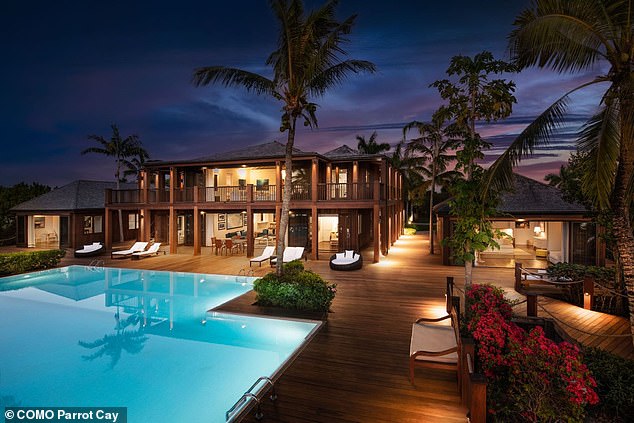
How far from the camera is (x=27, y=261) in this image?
15602mm

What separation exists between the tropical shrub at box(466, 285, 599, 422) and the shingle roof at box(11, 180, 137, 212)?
88.2 feet

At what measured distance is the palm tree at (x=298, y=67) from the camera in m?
9.48

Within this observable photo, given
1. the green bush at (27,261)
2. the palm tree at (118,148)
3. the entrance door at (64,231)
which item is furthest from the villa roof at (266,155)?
the entrance door at (64,231)

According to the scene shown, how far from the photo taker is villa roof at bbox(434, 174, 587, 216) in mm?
14309

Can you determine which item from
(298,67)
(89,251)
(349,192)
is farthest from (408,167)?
(89,251)

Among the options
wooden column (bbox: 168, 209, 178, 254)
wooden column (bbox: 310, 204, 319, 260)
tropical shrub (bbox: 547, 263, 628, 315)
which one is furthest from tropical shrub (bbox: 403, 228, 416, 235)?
wooden column (bbox: 168, 209, 178, 254)

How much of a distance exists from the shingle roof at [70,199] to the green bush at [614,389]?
28.1 meters

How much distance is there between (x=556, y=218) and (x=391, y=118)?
19.5 meters

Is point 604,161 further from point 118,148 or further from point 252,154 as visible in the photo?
point 118,148

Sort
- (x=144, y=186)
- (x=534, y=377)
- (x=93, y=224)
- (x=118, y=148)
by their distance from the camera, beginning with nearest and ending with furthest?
(x=534, y=377), (x=144, y=186), (x=93, y=224), (x=118, y=148)

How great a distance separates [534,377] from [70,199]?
29095mm

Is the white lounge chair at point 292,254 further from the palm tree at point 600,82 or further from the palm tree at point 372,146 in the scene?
the palm tree at point 372,146

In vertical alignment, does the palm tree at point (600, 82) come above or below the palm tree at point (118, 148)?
below

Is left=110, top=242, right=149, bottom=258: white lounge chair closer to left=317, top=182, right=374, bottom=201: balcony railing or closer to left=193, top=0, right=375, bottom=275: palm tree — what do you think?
left=317, top=182, right=374, bottom=201: balcony railing
